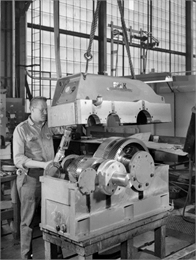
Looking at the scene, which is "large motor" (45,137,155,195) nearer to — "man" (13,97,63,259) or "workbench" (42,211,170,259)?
"workbench" (42,211,170,259)

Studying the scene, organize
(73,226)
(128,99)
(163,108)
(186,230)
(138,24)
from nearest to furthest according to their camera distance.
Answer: (73,226) → (128,99) → (163,108) → (186,230) → (138,24)

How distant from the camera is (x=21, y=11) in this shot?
5.82 metres

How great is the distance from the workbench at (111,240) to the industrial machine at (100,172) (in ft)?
0.09

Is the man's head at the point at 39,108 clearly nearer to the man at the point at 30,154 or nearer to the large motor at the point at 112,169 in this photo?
the man at the point at 30,154

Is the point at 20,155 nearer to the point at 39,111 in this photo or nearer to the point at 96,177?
the point at 39,111

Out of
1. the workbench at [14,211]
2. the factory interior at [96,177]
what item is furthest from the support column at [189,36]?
the workbench at [14,211]

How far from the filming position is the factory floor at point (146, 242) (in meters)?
2.29

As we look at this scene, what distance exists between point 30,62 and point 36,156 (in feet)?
13.2

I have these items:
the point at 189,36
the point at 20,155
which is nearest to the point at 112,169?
the point at 20,155

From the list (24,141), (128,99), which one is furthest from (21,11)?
(128,99)

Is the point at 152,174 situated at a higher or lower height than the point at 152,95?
lower

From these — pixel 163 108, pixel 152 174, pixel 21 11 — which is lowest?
pixel 152 174

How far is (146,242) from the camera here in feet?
8.42

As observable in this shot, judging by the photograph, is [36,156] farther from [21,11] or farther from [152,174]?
[21,11]
